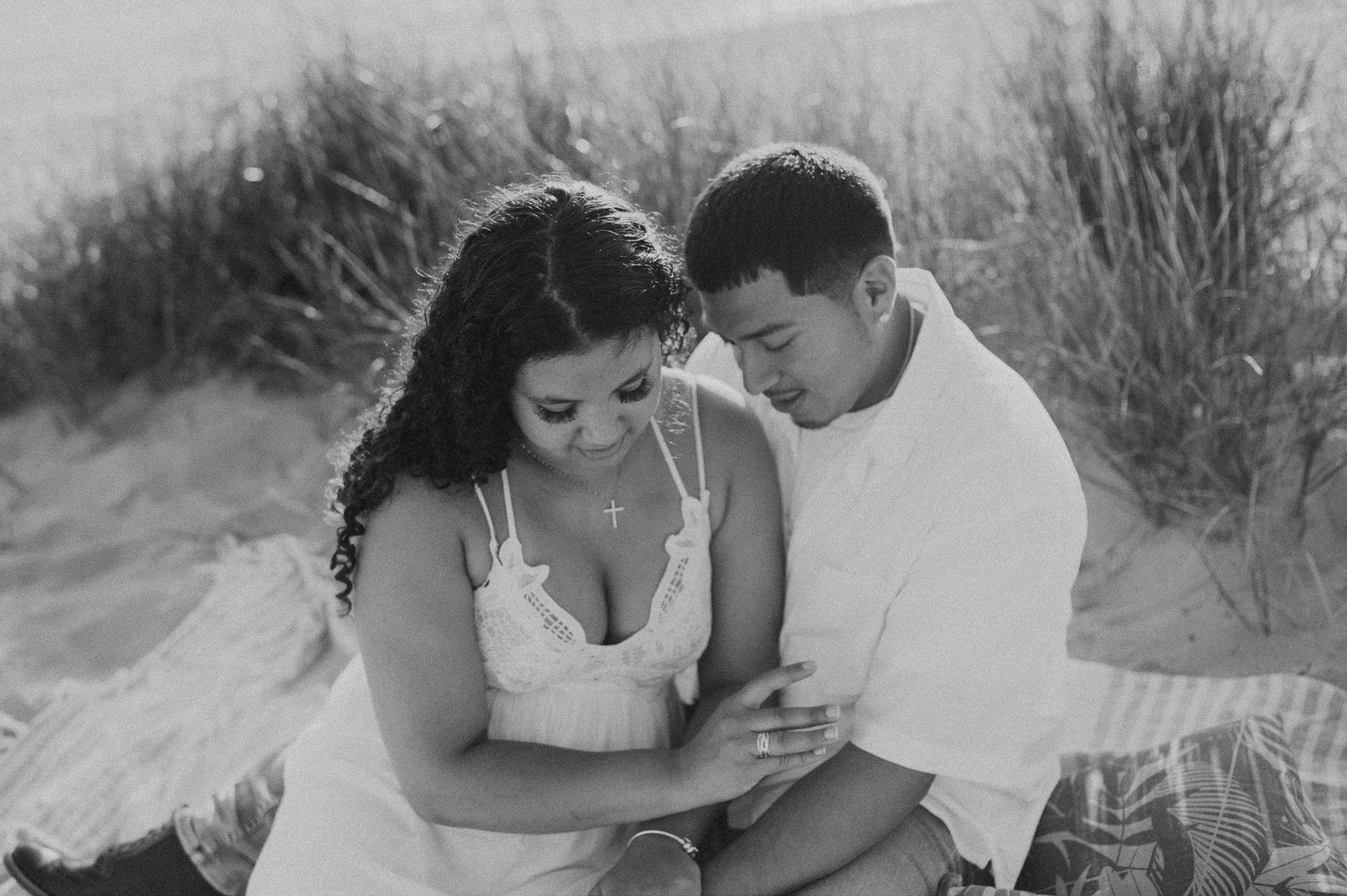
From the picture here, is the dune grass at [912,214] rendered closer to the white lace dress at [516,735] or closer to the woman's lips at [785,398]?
the woman's lips at [785,398]

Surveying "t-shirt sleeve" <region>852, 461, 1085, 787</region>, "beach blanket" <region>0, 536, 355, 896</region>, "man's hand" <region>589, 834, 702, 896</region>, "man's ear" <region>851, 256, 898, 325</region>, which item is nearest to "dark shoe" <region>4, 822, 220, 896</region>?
"beach blanket" <region>0, 536, 355, 896</region>

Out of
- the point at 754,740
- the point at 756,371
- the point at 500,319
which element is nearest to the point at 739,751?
the point at 754,740

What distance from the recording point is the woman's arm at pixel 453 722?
89.4 inches

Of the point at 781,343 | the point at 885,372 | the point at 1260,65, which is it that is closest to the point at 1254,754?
the point at 885,372

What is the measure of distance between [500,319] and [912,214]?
2.40 metres

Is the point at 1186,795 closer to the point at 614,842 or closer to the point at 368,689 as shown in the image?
the point at 614,842

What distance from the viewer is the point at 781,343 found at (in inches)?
93.4

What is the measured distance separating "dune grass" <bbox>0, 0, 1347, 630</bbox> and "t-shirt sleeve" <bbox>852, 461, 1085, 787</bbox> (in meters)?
1.15

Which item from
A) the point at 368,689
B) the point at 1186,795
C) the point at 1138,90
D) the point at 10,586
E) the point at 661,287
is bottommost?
the point at 10,586

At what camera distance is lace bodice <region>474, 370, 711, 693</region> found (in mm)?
2330

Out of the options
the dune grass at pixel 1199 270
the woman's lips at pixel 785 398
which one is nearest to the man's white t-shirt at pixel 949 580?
the woman's lips at pixel 785 398

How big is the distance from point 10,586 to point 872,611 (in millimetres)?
3414

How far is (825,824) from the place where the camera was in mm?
2279

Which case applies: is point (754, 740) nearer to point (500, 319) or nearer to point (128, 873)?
point (500, 319)
